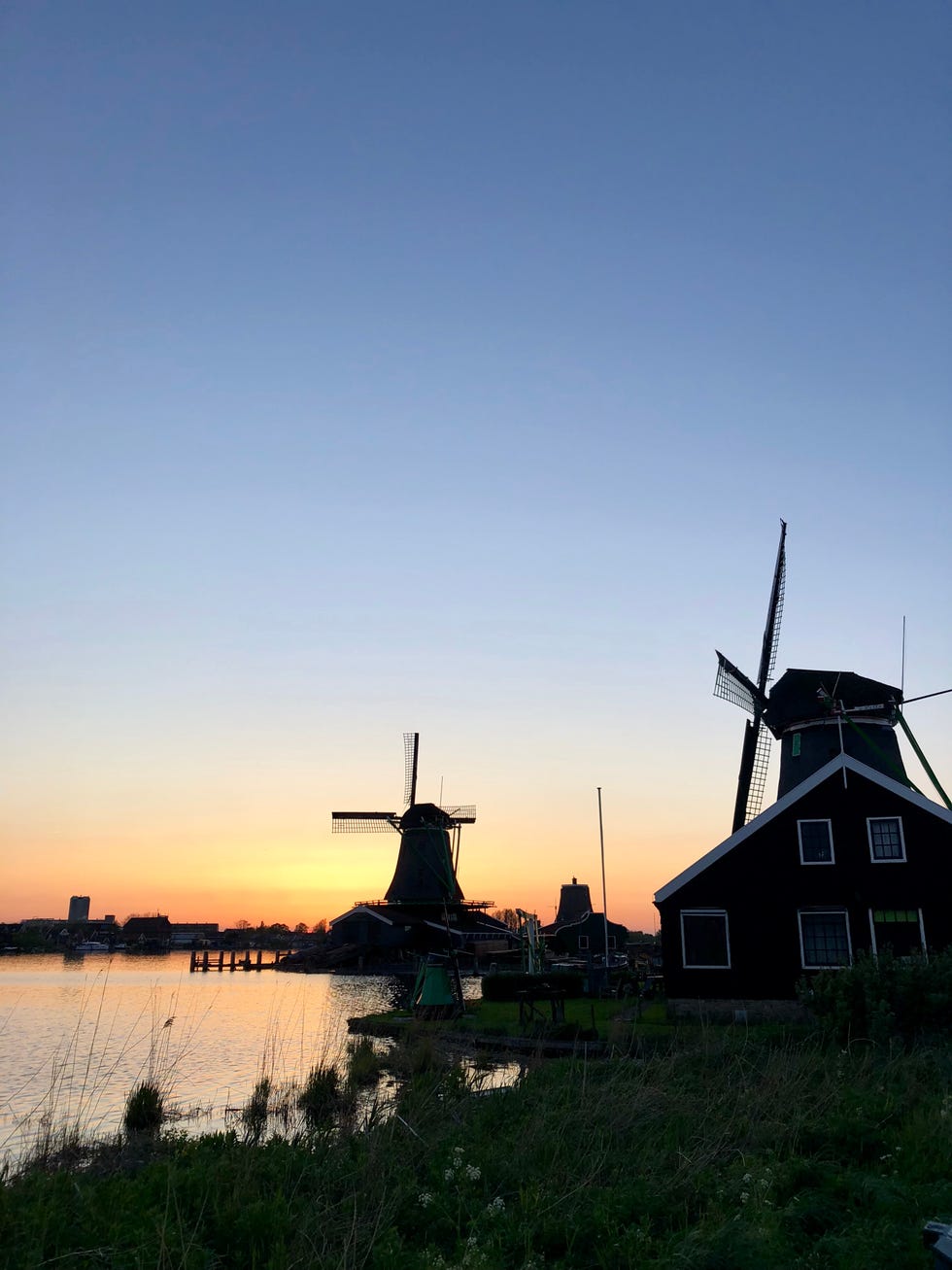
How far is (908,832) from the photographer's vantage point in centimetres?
2930

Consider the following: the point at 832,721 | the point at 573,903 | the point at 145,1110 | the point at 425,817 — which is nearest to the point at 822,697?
the point at 832,721

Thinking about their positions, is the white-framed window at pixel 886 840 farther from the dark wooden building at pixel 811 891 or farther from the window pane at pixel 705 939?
the window pane at pixel 705 939

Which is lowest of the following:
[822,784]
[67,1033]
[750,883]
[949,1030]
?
[67,1033]

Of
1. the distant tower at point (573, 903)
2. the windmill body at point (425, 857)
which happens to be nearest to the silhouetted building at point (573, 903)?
the distant tower at point (573, 903)

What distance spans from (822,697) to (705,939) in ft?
40.0

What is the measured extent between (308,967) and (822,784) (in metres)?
69.4

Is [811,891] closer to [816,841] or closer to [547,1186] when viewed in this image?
[816,841]

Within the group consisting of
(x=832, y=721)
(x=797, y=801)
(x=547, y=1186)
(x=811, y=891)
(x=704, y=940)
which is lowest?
(x=547, y=1186)

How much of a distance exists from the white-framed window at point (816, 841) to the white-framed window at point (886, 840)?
1217 mm

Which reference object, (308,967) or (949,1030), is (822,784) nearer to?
(949,1030)

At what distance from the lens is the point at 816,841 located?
99.3 feet

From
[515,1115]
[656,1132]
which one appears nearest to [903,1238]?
[656,1132]

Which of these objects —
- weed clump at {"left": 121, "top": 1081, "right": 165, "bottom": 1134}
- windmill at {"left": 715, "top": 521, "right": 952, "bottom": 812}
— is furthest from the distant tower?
weed clump at {"left": 121, "top": 1081, "right": 165, "bottom": 1134}

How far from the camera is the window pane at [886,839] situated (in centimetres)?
2933
